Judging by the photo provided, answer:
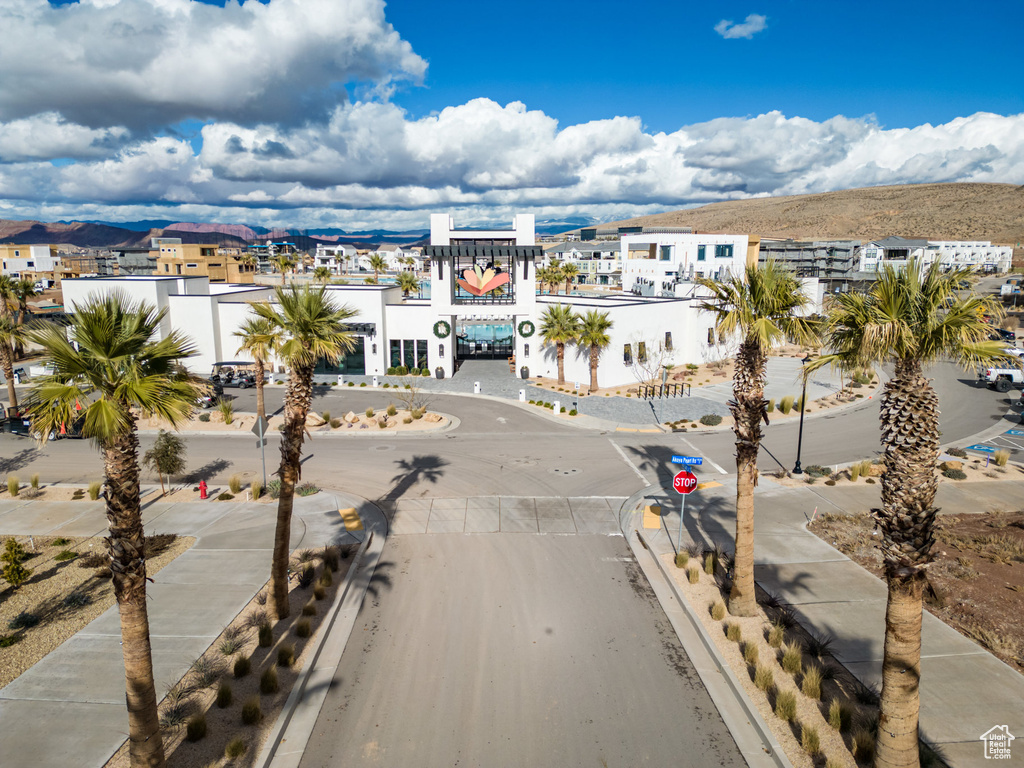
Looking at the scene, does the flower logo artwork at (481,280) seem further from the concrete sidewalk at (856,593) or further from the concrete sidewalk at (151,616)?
the concrete sidewalk at (151,616)

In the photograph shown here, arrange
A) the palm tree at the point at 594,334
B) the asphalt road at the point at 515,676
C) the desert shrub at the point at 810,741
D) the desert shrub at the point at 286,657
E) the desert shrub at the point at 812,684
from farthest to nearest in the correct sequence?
1. the palm tree at the point at 594,334
2. the desert shrub at the point at 286,657
3. the desert shrub at the point at 812,684
4. the asphalt road at the point at 515,676
5. the desert shrub at the point at 810,741

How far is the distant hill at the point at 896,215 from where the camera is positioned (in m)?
125

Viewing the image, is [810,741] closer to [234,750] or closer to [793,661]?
[793,661]

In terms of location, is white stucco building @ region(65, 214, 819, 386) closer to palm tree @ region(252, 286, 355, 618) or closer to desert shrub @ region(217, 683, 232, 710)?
palm tree @ region(252, 286, 355, 618)

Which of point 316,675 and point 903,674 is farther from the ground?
point 903,674

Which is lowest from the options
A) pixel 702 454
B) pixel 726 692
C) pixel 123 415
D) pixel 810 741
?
pixel 726 692

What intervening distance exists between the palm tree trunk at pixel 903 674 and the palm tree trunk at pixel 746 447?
3.72 metres

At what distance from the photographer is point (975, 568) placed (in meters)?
14.6

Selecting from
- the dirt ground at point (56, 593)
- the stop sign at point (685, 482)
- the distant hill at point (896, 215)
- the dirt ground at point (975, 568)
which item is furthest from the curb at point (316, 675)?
the distant hill at point (896, 215)

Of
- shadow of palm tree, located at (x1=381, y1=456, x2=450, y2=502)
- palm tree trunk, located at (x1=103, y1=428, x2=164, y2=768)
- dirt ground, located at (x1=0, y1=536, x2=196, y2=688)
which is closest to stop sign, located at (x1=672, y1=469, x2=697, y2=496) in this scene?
shadow of palm tree, located at (x1=381, y1=456, x2=450, y2=502)

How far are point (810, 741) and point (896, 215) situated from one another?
168 m

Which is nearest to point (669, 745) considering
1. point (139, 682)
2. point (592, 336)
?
point (139, 682)

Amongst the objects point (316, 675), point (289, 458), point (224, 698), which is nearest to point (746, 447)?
point (289, 458)

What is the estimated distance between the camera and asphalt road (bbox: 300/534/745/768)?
9258 mm
